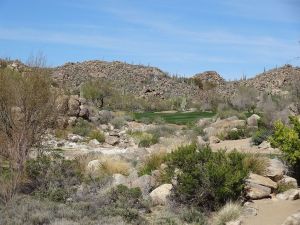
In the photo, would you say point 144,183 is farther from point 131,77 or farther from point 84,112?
point 131,77

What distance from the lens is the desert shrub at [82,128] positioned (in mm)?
27828

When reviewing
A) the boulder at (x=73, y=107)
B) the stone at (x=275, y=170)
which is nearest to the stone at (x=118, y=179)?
the stone at (x=275, y=170)

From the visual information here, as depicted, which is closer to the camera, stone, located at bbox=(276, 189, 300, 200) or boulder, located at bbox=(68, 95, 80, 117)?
stone, located at bbox=(276, 189, 300, 200)

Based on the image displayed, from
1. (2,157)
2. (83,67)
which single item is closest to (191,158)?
(2,157)

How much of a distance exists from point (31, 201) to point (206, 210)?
146 inches

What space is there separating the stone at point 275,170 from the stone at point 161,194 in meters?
2.59

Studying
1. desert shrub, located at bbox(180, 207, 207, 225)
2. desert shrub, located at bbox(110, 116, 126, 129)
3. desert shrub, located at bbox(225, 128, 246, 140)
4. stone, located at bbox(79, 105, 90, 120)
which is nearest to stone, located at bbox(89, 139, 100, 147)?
desert shrub, located at bbox(225, 128, 246, 140)

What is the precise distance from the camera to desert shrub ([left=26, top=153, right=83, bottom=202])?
11.9m

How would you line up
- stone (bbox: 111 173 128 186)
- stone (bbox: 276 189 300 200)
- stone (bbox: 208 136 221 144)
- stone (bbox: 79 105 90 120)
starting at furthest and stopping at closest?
1. stone (bbox: 79 105 90 120)
2. stone (bbox: 208 136 221 144)
3. stone (bbox: 111 173 128 186)
4. stone (bbox: 276 189 300 200)

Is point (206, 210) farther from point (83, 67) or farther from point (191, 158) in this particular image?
point (83, 67)

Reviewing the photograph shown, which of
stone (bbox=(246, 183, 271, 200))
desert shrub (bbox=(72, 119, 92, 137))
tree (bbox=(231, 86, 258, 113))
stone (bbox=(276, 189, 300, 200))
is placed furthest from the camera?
tree (bbox=(231, 86, 258, 113))

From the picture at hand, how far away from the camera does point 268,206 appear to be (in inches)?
446

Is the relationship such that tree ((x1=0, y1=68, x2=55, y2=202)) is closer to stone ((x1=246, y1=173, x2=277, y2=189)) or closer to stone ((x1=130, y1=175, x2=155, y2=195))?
stone ((x1=130, y1=175, x2=155, y2=195))

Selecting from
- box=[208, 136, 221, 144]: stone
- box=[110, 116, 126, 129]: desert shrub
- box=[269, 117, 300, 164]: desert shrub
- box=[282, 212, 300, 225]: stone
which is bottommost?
box=[282, 212, 300, 225]: stone
